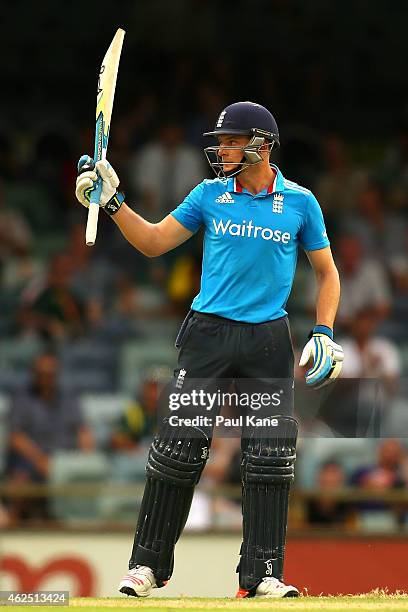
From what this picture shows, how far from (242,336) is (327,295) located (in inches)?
16.2

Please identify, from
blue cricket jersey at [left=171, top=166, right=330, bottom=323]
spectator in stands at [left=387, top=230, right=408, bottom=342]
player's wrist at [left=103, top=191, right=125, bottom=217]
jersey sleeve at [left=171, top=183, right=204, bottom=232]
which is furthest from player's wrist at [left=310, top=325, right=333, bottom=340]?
spectator in stands at [left=387, top=230, right=408, bottom=342]

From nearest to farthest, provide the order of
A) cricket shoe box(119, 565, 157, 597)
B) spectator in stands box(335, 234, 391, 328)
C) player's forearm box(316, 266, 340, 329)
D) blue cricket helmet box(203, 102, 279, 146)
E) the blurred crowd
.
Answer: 1. cricket shoe box(119, 565, 157, 597)
2. blue cricket helmet box(203, 102, 279, 146)
3. player's forearm box(316, 266, 340, 329)
4. the blurred crowd
5. spectator in stands box(335, 234, 391, 328)

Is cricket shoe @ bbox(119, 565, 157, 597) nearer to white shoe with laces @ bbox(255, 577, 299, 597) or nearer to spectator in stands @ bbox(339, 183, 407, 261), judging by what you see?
white shoe with laces @ bbox(255, 577, 299, 597)

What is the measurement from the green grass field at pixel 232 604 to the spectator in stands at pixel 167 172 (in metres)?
6.96

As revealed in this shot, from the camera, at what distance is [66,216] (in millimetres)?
12516

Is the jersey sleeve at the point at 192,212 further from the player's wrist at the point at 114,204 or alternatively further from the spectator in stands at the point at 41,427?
the spectator in stands at the point at 41,427

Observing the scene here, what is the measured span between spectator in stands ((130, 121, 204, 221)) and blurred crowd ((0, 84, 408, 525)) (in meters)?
0.01

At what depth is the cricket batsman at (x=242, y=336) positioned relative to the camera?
17.5 feet

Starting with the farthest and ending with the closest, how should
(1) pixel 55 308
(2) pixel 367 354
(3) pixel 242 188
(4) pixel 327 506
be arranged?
(1) pixel 55 308
(2) pixel 367 354
(4) pixel 327 506
(3) pixel 242 188

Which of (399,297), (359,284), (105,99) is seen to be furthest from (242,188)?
(399,297)

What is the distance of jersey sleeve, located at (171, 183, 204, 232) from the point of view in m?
5.45

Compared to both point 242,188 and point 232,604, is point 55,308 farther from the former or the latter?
point 232,604

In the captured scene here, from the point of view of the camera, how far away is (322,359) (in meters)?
5.39

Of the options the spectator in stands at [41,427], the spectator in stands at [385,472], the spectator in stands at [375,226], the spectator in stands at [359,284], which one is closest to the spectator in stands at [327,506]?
the spectator in stands at [385,472]
